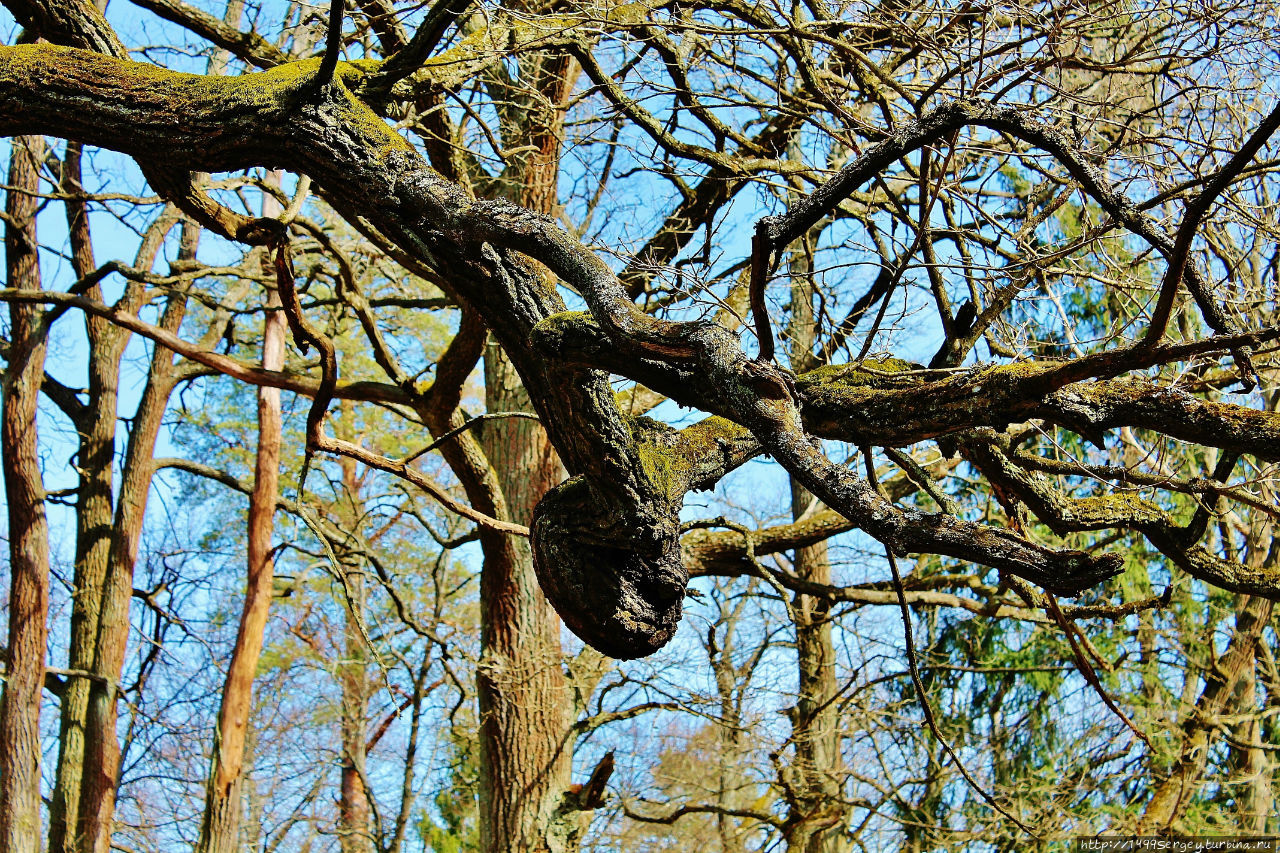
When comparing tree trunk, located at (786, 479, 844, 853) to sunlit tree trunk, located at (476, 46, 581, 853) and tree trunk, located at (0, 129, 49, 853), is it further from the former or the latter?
tree trunk, located at (0, 129, 49, 853)

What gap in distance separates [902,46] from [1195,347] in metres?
3.74

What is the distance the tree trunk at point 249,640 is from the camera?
8516mm

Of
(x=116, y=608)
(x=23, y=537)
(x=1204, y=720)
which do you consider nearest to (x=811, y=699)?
(x=1204, y=720)

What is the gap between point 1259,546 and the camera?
8.48 m

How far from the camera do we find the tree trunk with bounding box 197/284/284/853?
27.9 ft

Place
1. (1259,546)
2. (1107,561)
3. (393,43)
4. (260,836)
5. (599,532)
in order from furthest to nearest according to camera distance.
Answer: (260,836)
(1259,546)
(393,43)
(599,532)
(1107,561)

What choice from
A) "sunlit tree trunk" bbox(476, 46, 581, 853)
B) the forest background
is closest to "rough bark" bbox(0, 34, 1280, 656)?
the forest background

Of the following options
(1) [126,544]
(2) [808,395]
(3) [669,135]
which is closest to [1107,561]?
(2) [808,395]

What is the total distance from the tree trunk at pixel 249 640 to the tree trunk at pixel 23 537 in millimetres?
1856

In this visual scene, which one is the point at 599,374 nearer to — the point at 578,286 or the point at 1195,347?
the point at 578,286

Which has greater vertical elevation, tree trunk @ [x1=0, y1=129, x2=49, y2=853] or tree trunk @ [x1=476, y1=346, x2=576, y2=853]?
tree trunk @ [x1=0, y1=129, x2=49, y2=853]

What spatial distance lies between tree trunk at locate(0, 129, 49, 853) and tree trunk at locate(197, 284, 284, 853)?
73.1 inches

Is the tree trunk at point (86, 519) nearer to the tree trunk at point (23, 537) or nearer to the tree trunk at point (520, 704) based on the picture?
the tree trunk at point (23, 537)

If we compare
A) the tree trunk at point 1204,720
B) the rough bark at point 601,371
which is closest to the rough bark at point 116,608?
the rough bark at point 601,371
